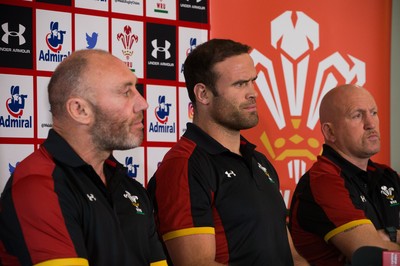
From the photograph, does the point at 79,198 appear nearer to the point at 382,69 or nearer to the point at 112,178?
the point at 112,178

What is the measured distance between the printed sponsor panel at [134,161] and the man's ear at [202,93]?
0.67m

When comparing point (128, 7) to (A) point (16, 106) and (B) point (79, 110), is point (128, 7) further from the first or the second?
(B) point (79, 110)

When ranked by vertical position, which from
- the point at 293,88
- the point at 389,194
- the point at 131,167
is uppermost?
the point at 293,88

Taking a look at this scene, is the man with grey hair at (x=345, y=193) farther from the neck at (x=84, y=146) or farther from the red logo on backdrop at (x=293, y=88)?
Answer: the neck at (x=84, y=146)

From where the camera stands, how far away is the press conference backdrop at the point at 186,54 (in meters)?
2.79

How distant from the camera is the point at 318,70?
3.77m

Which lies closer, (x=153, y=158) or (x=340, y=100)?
(x=340, y=100)

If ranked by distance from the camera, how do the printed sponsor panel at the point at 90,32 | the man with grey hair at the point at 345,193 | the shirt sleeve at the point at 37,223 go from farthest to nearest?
the printed sponsor panel at the point at 90,32 < the man with grey hair at the point at 345,193 < the shirt sleeve at the point at 37,223

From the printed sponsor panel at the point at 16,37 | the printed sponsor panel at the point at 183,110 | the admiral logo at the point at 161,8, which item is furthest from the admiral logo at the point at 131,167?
the admiral logo at the point at 161,8

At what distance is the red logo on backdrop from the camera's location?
11.8 ft

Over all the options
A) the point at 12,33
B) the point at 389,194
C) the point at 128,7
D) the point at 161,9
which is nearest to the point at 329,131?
the point at 389,194

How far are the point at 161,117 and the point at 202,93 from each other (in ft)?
2.33

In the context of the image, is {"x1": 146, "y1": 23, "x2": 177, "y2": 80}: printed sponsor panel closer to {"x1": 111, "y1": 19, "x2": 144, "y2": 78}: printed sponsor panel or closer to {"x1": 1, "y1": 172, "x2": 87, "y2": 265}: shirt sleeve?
{"x1": 111, "y1": 19, "x2": 144, "y2": 78}: printed sponsor panel

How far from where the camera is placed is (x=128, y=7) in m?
3.11
